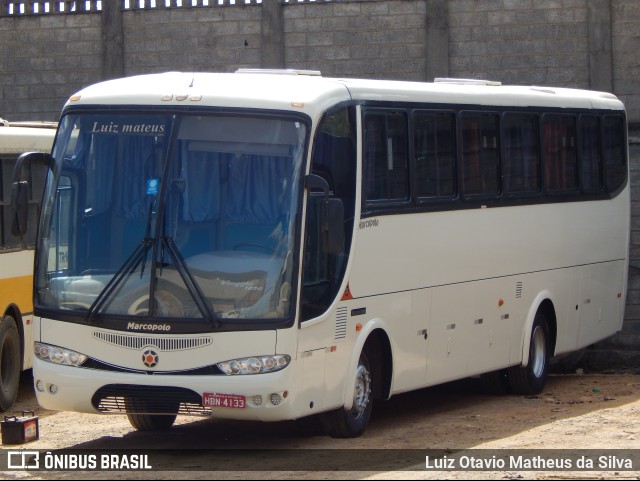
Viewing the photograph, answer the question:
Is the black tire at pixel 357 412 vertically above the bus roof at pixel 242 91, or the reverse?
the bus roof at pixel 242 91

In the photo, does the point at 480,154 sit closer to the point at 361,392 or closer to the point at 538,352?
the point at 538,352

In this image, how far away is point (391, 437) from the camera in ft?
40.1

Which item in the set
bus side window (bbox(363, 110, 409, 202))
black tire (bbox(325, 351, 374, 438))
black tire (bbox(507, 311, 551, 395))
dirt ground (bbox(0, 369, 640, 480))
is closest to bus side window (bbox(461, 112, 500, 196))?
bus side window (bbox(363, 110, 409, 202))

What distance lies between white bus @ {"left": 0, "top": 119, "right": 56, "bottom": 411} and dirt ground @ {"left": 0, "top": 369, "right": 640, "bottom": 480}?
1.80ft

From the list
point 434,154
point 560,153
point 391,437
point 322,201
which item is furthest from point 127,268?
point 560,153

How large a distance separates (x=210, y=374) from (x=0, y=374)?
4805mm

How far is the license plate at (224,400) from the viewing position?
34.2 feet

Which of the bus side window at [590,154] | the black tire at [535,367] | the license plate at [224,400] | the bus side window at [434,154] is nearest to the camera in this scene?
the license plate at [224,400]

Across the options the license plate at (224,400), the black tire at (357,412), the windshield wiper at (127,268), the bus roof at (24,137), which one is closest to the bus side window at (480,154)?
the black tire at (357,412)

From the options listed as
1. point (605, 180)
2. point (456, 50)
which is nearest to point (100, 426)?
point (605, 180)

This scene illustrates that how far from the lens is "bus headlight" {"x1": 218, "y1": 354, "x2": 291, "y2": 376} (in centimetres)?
1050

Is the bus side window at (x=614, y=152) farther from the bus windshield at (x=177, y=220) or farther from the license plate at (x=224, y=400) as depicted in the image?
the license plate at (x=224, y=400)

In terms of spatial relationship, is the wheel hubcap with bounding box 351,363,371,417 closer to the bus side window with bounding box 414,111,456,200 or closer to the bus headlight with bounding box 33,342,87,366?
the bus side window with bounding box 414,111,456,200

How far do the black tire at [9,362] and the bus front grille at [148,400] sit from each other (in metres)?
4.02
